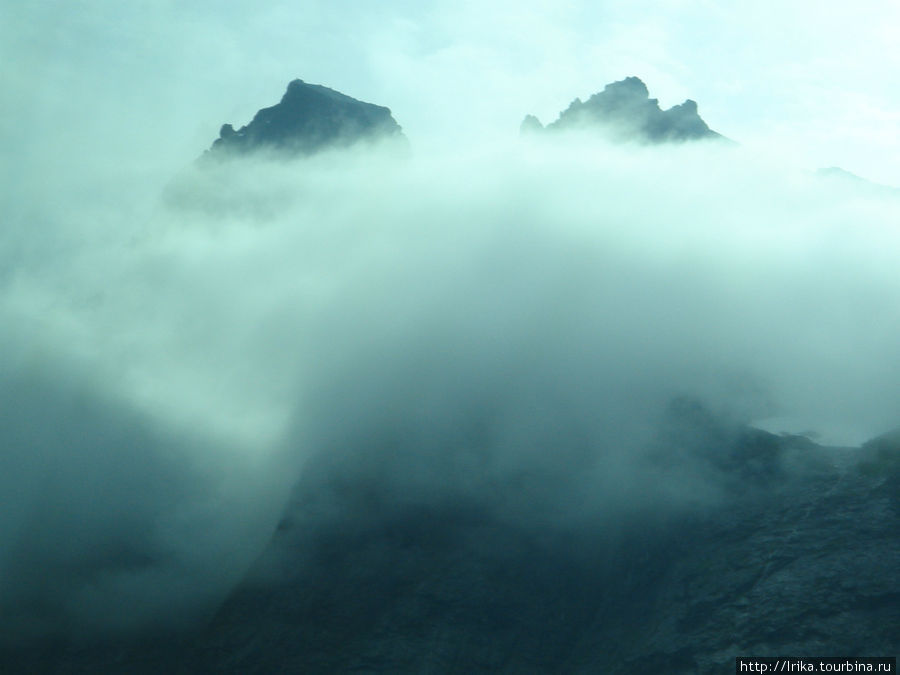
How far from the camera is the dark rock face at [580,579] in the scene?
13125 centimetres

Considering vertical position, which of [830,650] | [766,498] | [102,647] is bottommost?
[830,650]

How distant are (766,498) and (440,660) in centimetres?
6580

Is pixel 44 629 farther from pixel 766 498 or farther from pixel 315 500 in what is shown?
pixel 766 498

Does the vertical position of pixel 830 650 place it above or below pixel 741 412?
below

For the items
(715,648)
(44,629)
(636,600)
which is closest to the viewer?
(715,648)

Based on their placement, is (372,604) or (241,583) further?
(241,583)

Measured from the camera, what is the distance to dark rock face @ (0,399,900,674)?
131250 millimetres

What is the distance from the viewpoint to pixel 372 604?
6304 inches

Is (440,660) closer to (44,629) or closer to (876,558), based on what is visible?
(876,558)

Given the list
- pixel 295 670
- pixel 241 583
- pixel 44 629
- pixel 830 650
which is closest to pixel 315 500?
pixel 241 583

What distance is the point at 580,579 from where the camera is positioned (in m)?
165

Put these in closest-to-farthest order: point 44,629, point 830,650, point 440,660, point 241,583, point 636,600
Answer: point 830,650
point 440,660
point 636,600
point 241,583
point 44,629

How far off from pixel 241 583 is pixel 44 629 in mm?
47444

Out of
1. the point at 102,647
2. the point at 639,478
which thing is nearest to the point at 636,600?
the point at 639,478
